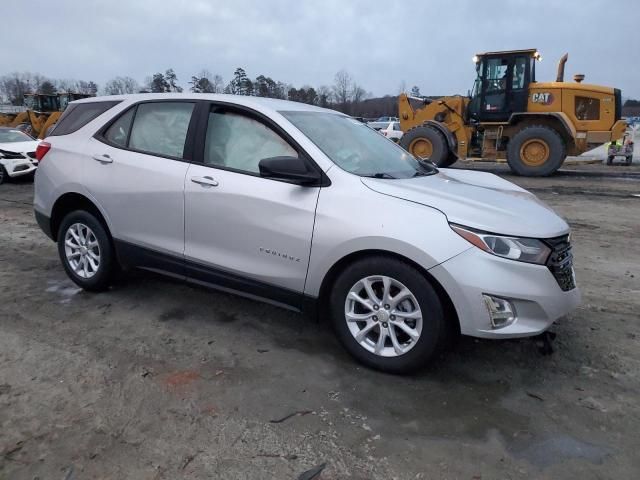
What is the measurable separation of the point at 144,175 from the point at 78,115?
1255mm

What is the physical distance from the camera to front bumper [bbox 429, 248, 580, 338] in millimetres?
2688

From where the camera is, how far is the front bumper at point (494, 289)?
2688mm

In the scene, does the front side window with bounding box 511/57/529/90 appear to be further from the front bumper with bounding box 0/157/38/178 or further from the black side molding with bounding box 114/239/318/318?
the front bumper with bounding box 0/157/38/178

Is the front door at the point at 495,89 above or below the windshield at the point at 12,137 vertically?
above

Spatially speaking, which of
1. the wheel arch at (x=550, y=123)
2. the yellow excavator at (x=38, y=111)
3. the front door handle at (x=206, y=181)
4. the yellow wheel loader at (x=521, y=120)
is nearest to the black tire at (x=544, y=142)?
the yellow wheel loader at (x=521, y=120)

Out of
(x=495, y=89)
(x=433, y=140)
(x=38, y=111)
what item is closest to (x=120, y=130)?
(x=433, y=140)

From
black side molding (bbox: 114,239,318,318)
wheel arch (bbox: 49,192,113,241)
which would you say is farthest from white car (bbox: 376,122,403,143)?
black side molding (bbox: 114,239,318,318)

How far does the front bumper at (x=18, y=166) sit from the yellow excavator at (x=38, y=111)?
13028 millimetres

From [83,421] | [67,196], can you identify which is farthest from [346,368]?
[67,196]

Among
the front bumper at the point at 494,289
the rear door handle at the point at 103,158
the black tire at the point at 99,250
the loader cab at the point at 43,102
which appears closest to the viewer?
the front bumper at the point at 494,289

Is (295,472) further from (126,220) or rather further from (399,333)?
(126,220)

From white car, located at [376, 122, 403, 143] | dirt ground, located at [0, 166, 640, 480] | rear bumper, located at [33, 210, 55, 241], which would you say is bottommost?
dirt ground, located at [0, 166, 640, 480]

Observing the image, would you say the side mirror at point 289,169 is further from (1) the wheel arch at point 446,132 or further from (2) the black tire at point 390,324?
A: (1) the wheel arch at point 446,132

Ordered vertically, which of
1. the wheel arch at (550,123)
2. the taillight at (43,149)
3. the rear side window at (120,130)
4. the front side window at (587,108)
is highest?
the front side window at (587,108)
